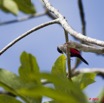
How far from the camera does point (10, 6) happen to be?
2.34 feet

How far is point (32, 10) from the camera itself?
0.77 m

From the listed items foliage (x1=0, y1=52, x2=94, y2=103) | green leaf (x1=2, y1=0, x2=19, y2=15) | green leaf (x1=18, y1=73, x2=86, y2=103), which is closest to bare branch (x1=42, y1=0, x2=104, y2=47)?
foliage (x1=0, y1=52, x2=94, y2=103)

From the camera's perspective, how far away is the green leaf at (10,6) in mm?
684

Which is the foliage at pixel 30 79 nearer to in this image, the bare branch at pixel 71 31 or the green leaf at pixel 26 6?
the green leaf at pixel 26 6

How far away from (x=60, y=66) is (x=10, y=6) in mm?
362

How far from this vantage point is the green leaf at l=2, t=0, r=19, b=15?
2.24 feet

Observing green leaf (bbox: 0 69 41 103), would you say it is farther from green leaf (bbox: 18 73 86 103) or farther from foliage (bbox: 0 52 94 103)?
green leaf (bbox: 18 73 86 103)

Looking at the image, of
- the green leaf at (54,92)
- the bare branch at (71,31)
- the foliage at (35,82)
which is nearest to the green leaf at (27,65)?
the foliage at (35,82)

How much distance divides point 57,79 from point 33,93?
0.04 meters

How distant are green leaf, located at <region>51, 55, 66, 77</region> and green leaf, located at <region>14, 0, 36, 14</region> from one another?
0.25m

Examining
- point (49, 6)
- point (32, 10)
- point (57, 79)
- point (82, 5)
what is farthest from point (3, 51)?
point (82, 5)

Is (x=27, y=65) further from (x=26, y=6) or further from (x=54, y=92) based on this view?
(x=54, y=92)

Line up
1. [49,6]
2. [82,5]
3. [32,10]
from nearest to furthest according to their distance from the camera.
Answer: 1. [32,10]
2. [49,6]
3. [82,5]

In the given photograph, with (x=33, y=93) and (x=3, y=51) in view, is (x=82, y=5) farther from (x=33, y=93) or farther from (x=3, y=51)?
(x=33, y=93)
